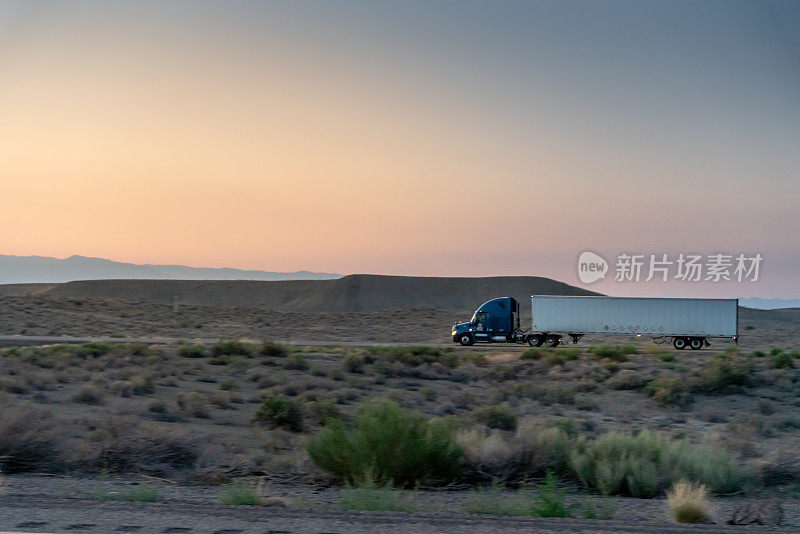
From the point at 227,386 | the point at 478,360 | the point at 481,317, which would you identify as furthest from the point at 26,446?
the point at 481,317

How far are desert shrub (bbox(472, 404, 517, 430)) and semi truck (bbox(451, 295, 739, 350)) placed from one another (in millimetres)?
26568

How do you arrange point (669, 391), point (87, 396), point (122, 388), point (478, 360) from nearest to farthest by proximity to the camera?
point (87, 396), point (122, 388), point (669, 391), point (478, 360)

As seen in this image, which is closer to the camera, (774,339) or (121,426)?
(121,426)

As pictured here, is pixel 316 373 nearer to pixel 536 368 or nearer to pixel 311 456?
pixel 536 368

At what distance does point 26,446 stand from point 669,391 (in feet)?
73.1

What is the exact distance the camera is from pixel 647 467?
12352 mm

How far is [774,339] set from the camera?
65.0 m

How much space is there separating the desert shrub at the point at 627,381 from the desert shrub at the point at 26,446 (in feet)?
73.4

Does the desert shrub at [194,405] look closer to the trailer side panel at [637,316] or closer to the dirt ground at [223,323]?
the trailer side panel at [637,316]

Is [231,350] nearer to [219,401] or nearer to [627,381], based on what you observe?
[219,401]

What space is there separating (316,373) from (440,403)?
6959mm

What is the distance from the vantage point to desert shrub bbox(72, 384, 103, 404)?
68.5ft

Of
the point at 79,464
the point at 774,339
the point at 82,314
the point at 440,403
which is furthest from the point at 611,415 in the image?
the point at 82,314

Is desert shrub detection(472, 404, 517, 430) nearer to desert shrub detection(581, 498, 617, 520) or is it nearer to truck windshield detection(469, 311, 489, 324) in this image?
desert shrub detection(581, 498, 617, 520)
